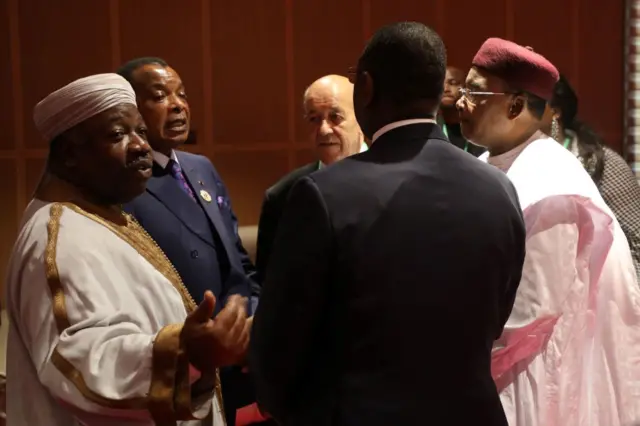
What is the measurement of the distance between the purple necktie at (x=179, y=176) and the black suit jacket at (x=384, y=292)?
3.79ft

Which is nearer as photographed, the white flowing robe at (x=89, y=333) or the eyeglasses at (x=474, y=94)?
the white flowing robe at (x=89, y=333)

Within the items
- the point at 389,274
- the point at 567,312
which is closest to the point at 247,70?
the point at 567,312

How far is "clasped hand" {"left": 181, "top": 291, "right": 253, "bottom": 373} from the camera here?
1.66 m

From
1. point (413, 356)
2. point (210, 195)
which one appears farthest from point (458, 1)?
point (413, 356)

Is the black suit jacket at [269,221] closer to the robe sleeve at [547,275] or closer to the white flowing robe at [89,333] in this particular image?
the robe sleeve at [547,275]

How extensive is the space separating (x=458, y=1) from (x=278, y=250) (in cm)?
467

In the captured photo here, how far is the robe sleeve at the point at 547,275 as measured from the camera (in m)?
2.17

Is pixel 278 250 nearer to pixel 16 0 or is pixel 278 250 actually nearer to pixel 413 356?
pixel 413 356

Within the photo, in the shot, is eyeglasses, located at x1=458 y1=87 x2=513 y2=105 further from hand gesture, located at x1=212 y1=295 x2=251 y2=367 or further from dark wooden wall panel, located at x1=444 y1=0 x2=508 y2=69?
dark wooden wall panel, located at x1=444 y1=0 x2=508 y2=69

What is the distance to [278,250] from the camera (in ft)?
4.80

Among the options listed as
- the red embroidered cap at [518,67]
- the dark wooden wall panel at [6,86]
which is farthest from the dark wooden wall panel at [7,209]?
the red embroidered cap at [518,67]

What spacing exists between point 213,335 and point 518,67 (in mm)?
1240

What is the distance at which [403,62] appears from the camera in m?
1.51

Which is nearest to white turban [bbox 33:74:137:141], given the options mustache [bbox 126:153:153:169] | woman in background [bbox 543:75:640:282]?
mustache [bbox 126:153:153:169]
